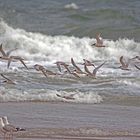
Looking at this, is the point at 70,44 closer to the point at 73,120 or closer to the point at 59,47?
the point at 59,47

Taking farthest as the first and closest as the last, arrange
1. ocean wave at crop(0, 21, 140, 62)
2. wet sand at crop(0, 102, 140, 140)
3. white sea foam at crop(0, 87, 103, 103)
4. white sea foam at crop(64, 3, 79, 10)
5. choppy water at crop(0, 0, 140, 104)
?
white sea foam at crop(64, 3, 79, 10) < ocean wave at crop(0, 21, 140, 62) < choppy water at crop(0, 0, 140, 104) < white sea foam at crop(0, 87, 103, 103) < wet sand at crop(0, 102, 140, 140)

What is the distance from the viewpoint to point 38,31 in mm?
22109

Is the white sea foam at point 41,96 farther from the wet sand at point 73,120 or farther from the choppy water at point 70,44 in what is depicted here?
the wet sand at point 73,120

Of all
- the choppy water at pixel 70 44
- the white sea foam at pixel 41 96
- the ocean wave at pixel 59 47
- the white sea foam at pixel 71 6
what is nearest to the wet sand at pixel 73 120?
the white sea foam at pixel 41 96

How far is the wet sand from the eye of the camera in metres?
9.14

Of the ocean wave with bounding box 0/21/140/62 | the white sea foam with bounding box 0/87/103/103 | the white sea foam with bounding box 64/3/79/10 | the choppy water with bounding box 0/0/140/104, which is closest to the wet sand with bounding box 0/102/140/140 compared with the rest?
the white sea foam with bounding box 0/87/103/103

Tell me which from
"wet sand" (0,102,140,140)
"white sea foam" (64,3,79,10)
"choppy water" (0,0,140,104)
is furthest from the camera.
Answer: "white sea foam" (64,3,79,10)

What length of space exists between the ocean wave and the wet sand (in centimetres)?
618

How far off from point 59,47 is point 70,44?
22.0 inches

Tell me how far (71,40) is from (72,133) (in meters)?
11.5

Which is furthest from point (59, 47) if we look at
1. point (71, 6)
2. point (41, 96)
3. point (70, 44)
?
point (41, 96)

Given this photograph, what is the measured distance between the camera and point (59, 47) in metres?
19.7

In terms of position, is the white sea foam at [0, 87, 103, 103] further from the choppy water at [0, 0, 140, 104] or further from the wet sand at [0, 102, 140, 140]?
the wet sand at [0, 102, 140, 140]

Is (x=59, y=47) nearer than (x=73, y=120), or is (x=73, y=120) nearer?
(x=73, y=120)
